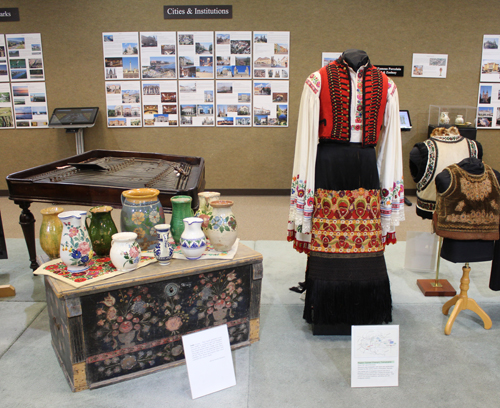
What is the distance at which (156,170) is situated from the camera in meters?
3.52

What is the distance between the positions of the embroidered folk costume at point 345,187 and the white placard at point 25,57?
5.24m

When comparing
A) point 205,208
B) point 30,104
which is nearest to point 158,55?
point 30,104

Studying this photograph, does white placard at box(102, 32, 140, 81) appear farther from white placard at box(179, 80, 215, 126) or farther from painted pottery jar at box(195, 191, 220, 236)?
painted pottery jar at box(195, 191, 220, 236)

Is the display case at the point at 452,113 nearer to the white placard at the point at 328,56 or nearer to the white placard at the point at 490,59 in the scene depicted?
the white placard at the point at 490,59

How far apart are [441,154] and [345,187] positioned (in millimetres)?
977

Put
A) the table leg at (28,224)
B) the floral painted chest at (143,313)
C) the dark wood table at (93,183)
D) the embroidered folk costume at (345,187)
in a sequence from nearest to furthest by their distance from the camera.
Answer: the floral painted chest at (143,313) < the embroidered folk costume at (345,187) < the dark wood table at (93,183) < the table leg at (28,224)

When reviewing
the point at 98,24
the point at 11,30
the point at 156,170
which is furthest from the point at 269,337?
the point at 11,30

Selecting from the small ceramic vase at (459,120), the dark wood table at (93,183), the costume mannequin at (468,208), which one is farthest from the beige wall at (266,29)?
the costume mannequin at (468,208)

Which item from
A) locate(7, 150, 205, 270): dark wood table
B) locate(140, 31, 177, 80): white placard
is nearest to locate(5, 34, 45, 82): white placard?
locate(140, 31, 177, 80): white placard

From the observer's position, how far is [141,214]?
2.12 m

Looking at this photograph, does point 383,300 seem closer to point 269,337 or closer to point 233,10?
point 269,337

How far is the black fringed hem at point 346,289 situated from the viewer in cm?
241

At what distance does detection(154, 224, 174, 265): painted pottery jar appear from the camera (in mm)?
2027

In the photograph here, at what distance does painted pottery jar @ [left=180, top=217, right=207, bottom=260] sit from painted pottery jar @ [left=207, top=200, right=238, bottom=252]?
3.6 inches
